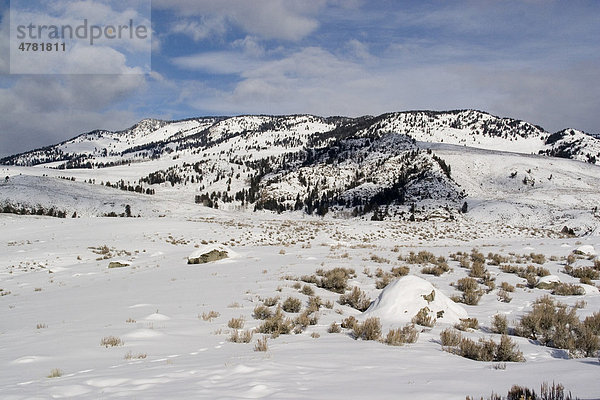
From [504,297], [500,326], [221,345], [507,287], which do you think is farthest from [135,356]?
[507,287]

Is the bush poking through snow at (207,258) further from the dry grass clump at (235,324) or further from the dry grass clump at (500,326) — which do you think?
the dry grass clump at (500,326)

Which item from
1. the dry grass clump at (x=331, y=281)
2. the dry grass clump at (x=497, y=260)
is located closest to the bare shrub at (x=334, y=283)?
the dry grass clump at (x=331, y=281)

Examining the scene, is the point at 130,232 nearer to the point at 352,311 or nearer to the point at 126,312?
the point at 126,312

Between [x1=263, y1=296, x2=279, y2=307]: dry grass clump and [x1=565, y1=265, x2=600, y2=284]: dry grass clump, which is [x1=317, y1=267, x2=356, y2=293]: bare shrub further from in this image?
[x1=565, y1=265, x2=600, y2=284]: dry grass clump

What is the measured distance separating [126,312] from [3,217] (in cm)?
5039

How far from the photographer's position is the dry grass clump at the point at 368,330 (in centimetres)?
704

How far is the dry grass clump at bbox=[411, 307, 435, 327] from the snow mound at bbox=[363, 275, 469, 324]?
125 millimetres

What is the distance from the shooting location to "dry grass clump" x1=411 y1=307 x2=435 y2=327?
26.5 feet

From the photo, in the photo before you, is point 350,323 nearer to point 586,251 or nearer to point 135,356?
point 135,356

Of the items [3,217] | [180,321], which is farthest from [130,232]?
[180,321]

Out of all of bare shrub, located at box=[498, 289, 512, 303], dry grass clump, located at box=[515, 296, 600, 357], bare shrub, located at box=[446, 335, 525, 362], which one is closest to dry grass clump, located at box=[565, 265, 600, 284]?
bare shrub, located at box=[498, 289, 512, 303]

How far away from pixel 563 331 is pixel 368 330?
12.4 ft

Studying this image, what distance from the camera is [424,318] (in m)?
8.22

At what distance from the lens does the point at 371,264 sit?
16734 millimetres
